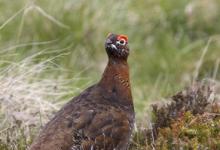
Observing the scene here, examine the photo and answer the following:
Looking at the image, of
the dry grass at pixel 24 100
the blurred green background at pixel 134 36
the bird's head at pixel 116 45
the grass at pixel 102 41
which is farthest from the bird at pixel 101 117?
the blurred green background at pixel 134 36

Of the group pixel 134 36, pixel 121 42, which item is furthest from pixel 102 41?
pixel 121 42

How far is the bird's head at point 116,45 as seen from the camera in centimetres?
671

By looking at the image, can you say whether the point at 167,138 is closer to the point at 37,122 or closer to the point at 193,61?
the point at 37,122

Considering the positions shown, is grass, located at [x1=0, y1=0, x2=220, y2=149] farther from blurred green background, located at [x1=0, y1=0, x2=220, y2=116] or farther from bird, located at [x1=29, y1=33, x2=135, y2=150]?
bird, located at [x1=29, y1=33, x2=135, y2=150]

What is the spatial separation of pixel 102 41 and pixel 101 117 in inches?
184

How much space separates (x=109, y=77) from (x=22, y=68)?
1362 mm

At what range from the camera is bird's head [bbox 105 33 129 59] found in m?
6.71

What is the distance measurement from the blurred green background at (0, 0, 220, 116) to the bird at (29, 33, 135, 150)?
90.0 inches

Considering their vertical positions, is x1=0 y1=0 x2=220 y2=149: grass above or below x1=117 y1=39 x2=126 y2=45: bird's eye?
above

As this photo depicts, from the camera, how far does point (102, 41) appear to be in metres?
11.0

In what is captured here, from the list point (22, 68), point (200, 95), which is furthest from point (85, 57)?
point (200, 95)

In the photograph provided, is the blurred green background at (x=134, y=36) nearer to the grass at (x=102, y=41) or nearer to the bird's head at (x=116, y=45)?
the grass at (x=102, y=41)

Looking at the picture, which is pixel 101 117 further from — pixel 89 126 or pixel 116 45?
pixel 116 45

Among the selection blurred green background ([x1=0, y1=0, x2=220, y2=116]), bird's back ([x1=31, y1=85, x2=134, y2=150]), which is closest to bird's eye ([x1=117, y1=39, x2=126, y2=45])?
bird's back ([x1=31, y1=85, x2=134, y2=150])
